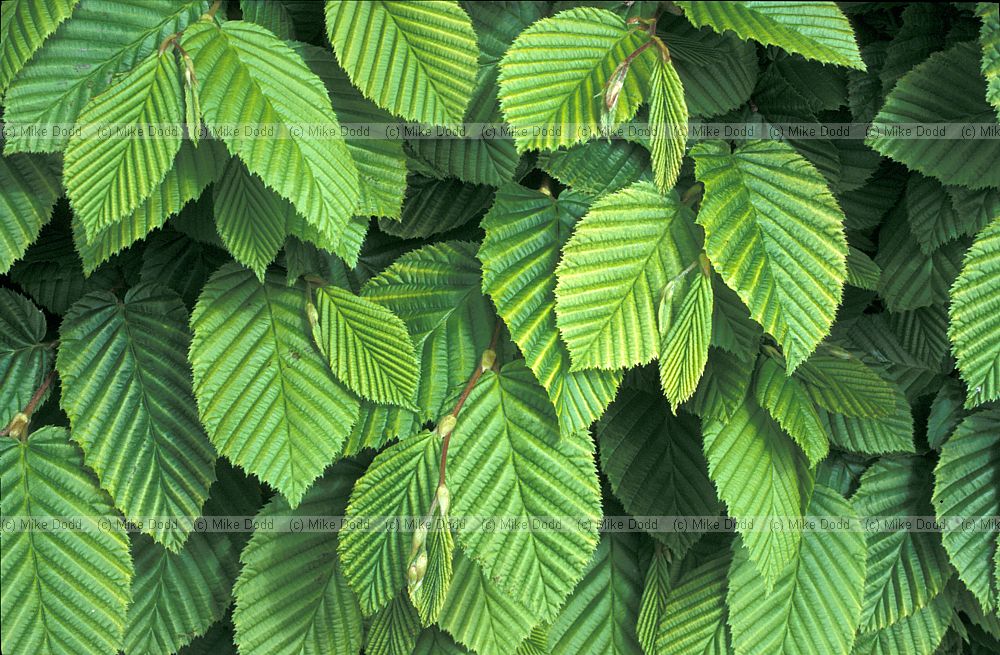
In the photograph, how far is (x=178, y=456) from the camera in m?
0.93

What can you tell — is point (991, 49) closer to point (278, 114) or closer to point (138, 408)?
point (278, 114)

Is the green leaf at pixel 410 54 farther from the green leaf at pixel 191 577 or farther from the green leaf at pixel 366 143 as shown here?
the green leaf at pixel 191 577

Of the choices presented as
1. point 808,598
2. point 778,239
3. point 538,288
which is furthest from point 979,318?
point 538,288

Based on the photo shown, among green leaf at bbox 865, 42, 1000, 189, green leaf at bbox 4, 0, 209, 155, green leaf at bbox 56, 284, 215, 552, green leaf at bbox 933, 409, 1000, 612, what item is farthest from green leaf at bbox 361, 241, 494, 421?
green leaf at bbox 933, 409, 1000, 612

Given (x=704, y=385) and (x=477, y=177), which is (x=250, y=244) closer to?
(x=477, y=177)

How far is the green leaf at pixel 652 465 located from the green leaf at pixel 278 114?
42cm

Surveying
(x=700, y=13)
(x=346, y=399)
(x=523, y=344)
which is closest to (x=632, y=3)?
(x=700, y=13)

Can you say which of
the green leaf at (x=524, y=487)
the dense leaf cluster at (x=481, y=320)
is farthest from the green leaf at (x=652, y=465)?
the green leaf at (x=524, y=487)

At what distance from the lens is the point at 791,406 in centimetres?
96

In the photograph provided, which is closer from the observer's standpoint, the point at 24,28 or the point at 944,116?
the point at 24,28

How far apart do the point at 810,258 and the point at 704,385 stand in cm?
19

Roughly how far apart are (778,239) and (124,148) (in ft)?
2.13

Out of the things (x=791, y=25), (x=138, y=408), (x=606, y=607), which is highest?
(x=791, y=25)

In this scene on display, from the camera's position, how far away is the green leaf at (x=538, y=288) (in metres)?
0.88
